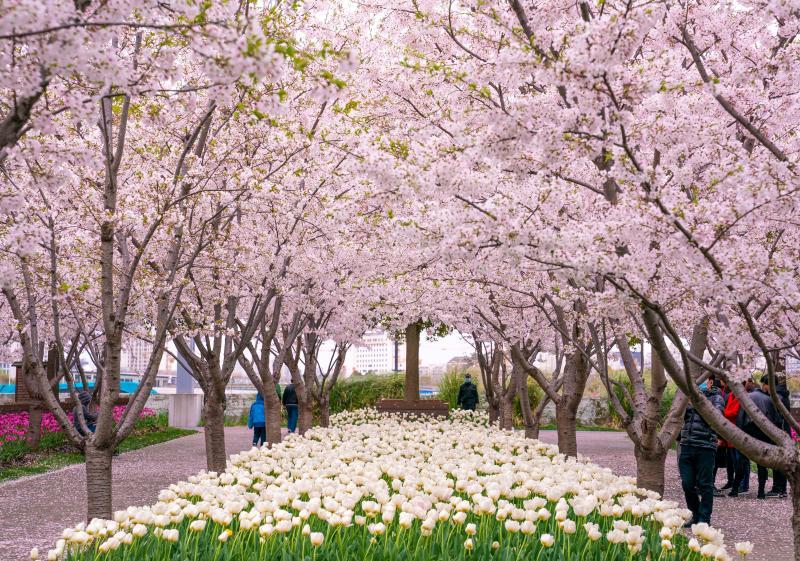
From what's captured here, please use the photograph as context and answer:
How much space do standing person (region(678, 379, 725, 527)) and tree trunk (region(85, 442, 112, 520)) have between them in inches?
245

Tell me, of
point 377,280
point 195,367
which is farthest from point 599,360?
point 195,367

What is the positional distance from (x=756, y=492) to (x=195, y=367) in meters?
8.97

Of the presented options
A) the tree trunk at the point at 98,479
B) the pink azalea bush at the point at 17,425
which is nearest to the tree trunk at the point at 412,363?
the pink azalea bush at the point at 17,425

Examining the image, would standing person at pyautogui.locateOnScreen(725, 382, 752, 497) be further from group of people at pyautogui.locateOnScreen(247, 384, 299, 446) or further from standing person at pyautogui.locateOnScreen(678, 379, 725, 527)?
group of people at pyautogui.locateOnScreen(247, 384, 299, 446)

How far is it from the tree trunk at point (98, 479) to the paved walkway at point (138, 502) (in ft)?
4.89

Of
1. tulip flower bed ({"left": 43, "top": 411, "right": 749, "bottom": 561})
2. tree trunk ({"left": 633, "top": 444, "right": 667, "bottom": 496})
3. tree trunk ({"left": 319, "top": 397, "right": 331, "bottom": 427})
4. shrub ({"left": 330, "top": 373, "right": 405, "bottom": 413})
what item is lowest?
shrub ({"left": 330, "top": 373, "right": 405, "bottom": 413})

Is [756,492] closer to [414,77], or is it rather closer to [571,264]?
[414,77]

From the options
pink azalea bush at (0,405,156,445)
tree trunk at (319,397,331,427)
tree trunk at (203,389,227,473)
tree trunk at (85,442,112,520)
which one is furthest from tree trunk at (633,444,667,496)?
pink azalea bush at (0,405,156,445)

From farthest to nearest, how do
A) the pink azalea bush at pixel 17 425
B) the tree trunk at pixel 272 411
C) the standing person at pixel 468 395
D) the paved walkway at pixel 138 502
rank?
the standing person at pixel 468 395, the pink azalea bush at pixel 17 425, the tree trunk at pixel 272 411, the paved walkway at pixel 138 502

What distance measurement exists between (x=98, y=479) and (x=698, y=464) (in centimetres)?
654

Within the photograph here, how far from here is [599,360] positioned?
29.4ft

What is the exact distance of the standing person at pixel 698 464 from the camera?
885 cm

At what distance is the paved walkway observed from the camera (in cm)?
829

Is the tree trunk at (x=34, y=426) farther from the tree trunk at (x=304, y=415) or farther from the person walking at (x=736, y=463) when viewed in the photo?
the person walking at (x=736, y=463)
